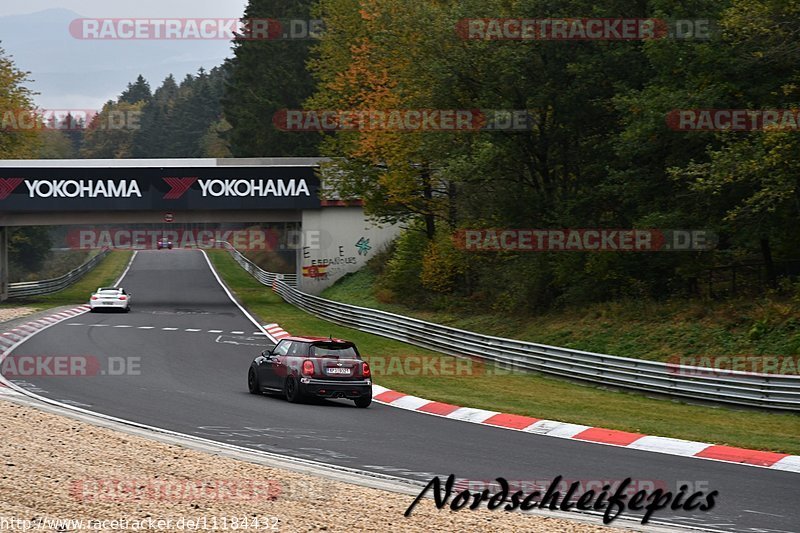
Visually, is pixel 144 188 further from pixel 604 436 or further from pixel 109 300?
pixel 604 436

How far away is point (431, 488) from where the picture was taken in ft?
34.4

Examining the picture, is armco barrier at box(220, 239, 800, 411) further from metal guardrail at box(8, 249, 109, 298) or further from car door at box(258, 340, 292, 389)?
metal guardrail at box(8, 249, 109, 298)

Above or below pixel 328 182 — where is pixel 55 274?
below

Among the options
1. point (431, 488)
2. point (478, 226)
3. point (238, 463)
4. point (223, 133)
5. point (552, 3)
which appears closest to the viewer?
point (431, 488)

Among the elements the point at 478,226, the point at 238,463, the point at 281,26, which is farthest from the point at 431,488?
the point at 281,26

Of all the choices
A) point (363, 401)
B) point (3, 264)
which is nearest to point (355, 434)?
point (363, 401)

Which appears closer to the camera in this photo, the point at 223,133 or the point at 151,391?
the point at 151,391

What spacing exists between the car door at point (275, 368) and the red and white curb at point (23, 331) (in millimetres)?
4575

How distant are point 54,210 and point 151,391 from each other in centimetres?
3100

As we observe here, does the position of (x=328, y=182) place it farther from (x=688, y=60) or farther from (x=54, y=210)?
(x=688, y=60)

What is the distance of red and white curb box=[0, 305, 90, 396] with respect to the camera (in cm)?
2034

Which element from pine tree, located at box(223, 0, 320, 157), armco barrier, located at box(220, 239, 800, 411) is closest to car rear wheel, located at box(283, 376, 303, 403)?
armco barrier, located at box(220, 239, 800, 411)

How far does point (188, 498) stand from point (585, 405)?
478 inches

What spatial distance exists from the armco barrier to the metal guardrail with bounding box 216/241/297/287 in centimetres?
2382
